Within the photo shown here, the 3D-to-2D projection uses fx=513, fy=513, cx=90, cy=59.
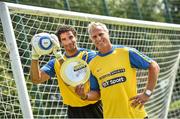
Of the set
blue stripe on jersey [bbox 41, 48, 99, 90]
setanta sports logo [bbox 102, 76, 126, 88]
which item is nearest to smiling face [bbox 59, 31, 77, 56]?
blue stripe on jersey [bbox 41, 48, 99, 90]

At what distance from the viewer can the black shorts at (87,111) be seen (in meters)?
5.22

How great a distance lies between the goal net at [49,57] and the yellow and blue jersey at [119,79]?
80 cm

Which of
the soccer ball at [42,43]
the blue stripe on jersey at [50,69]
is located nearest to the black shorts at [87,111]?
the blue stripe on jersey at [50,69]

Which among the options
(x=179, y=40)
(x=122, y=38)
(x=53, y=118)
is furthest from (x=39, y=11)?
(x=179, y=40)

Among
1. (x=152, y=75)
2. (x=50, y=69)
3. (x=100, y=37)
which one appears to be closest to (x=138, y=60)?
(x=152, y=75)

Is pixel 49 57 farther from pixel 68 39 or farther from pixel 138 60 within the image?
pixel 138 60

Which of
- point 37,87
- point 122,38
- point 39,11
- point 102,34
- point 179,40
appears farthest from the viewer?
point 179,40

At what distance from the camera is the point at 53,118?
6383 millimetres

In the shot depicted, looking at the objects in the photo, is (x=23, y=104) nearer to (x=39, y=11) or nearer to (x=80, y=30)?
(x=39, y=11)

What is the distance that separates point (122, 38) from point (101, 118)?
6.51ft

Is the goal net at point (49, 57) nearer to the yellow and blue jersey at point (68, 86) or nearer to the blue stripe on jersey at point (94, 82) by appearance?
the yellow and blue jersey at point (68, 86)

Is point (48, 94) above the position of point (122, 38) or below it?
below

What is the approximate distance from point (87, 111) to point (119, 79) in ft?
2.61

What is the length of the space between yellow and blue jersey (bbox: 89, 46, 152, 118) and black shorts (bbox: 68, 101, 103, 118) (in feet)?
1.76
